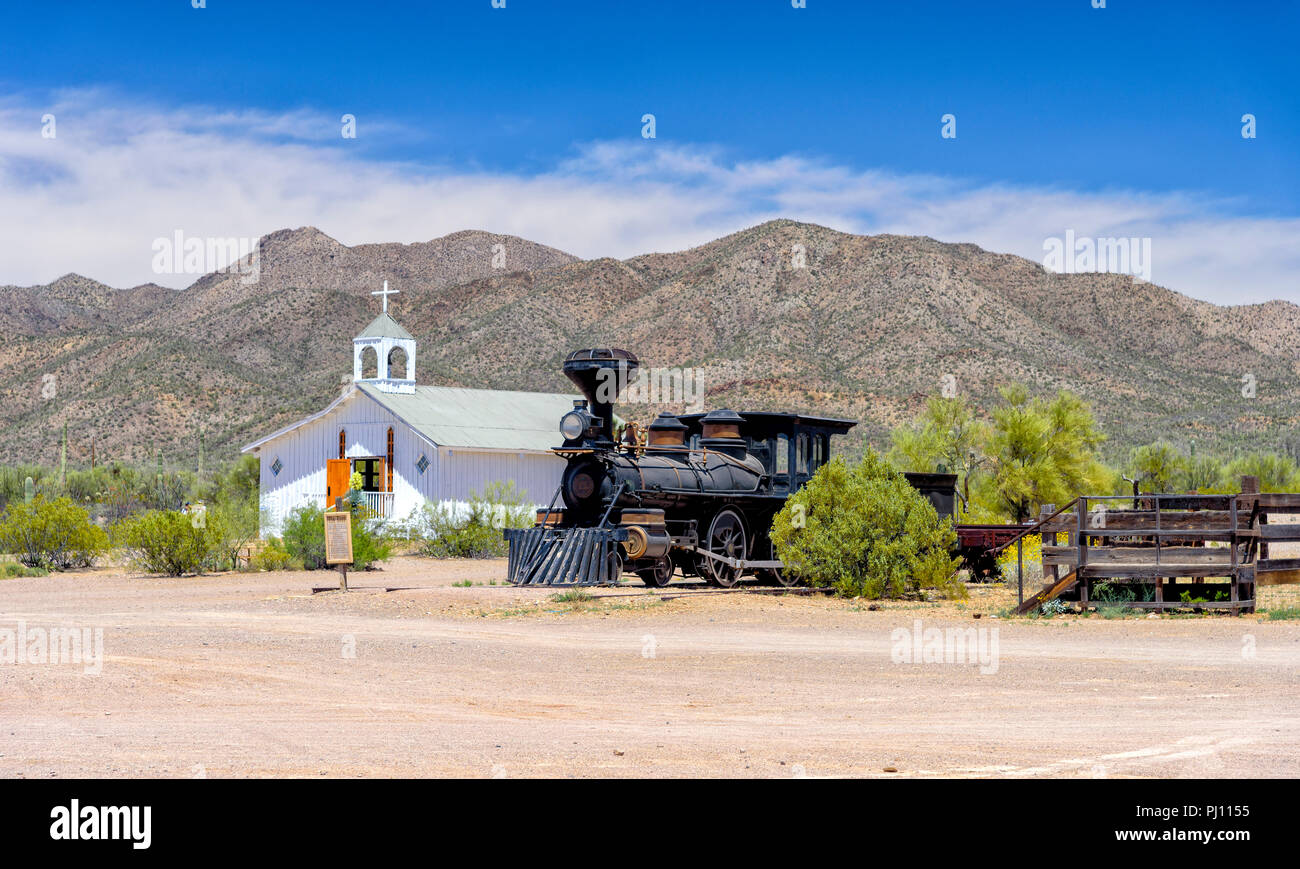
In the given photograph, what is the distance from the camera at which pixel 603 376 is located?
70.8 ft

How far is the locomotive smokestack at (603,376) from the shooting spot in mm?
21625

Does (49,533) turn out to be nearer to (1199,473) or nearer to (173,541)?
(173,541)

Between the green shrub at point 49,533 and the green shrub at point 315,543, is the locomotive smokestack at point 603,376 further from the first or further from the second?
the green shrub at point 49,533

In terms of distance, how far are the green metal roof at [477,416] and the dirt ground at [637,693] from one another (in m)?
15.9

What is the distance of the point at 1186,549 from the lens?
1855 centimetres

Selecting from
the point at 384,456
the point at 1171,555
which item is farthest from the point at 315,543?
the point at 1171,555

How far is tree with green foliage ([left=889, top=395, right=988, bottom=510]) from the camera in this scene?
1495 inches

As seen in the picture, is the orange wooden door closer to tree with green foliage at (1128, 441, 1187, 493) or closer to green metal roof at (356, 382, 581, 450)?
green metal roof at (356, 382, 581, 450)

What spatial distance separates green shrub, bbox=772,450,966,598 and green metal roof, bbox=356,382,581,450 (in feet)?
48.1

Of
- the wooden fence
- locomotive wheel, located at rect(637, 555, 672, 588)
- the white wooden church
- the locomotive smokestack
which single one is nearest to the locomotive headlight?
the locomotive smokestack

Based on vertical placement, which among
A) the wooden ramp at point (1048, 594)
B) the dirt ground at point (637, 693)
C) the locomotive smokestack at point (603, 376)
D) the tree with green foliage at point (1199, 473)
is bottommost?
the dirt ground at point (637, 693)

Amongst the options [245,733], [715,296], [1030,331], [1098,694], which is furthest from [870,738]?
[715,296]

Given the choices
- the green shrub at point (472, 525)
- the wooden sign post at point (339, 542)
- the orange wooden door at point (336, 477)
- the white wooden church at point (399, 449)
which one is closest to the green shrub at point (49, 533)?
the green shrub at point (472, 525)

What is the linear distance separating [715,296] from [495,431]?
54912mm
